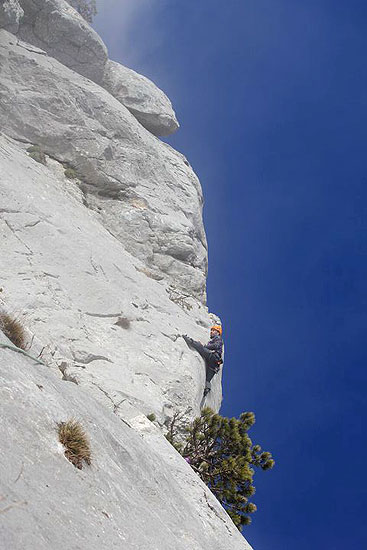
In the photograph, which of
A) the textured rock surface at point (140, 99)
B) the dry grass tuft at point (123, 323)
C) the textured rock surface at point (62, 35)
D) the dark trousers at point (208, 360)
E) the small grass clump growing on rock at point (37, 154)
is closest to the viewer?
the dry grass tuft at point (123, 323)

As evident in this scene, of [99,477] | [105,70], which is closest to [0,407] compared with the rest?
[99,477]

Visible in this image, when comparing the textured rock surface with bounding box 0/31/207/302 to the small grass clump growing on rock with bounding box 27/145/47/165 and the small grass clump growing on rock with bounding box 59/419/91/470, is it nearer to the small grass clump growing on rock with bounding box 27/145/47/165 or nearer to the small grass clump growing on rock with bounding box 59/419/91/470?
the small grass clump growing on rock with bounding box 27/145/47/165

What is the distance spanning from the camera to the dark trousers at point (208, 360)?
64.5 feet

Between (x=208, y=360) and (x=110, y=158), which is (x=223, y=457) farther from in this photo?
(x=110, y=158)

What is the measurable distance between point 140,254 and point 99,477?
769 inches

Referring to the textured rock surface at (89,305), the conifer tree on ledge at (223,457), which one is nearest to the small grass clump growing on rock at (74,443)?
the textured rock surface at (89,305)

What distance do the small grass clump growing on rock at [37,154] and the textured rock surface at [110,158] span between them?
2.12ft

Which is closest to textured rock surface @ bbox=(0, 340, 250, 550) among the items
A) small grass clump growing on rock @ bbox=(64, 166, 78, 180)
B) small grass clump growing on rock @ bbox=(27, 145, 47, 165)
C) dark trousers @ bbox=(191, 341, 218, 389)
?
dark trousers @ bbox=(191, 341, 218, 389)

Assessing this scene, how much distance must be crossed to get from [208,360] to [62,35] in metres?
26.0

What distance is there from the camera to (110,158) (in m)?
28.8

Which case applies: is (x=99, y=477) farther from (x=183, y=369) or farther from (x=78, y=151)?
(x=78, y=151)

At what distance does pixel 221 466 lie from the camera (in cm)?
1549

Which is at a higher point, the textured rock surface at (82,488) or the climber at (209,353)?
the climber at (209,353)

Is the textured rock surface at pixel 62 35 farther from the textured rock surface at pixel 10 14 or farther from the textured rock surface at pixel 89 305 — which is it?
the textured rock surface at pixel 89 305
